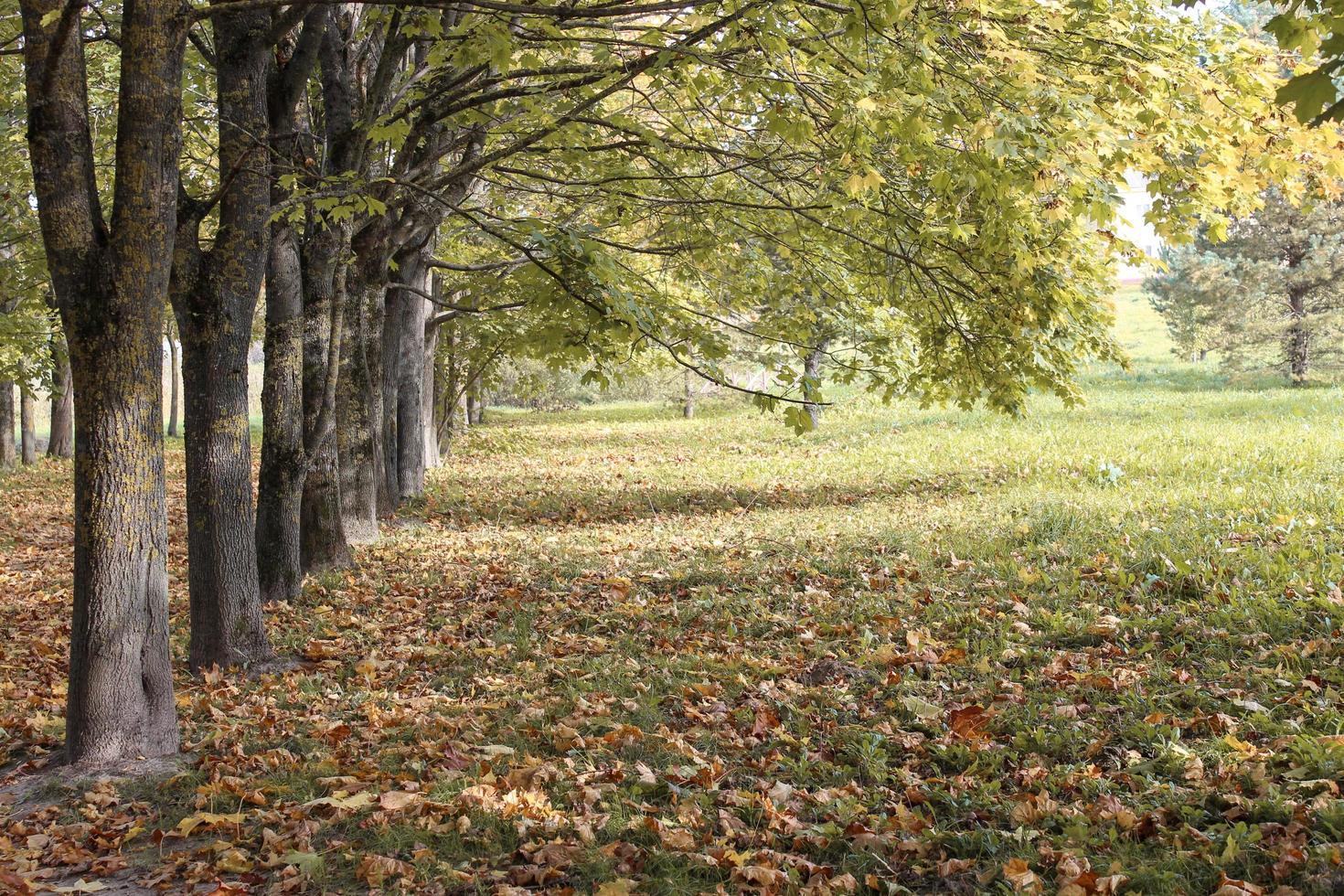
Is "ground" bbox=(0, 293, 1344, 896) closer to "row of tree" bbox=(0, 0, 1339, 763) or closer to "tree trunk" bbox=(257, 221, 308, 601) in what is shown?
"tree trunk" bbox=(257, 221, 308, 601)

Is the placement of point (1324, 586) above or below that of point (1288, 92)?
below

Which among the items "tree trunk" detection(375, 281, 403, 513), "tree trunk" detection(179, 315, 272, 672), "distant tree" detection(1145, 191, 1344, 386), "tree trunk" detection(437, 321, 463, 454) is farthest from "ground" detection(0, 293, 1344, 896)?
"distant tree" detection(1145, 191, 1344, 386)

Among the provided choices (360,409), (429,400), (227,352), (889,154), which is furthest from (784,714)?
(429,400)

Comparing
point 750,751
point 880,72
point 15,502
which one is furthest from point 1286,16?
point 15,502

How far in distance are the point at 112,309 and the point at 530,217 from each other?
2.99m

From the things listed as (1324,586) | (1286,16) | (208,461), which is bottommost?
(1324,586)

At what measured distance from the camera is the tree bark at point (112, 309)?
17.6ft

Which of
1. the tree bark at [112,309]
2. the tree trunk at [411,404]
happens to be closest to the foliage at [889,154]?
the tree bark at [112,309]

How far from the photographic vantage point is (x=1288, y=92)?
3232mm

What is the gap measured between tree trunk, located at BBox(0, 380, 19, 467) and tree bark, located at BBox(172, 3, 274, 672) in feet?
61.8

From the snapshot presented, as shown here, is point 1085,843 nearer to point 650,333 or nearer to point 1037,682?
point 1037,682

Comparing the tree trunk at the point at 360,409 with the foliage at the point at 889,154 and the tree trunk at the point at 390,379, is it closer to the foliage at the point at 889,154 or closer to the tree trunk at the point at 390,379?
the foliage at the point at 889,154

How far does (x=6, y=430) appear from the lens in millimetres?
22672

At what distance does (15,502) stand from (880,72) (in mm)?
17634
